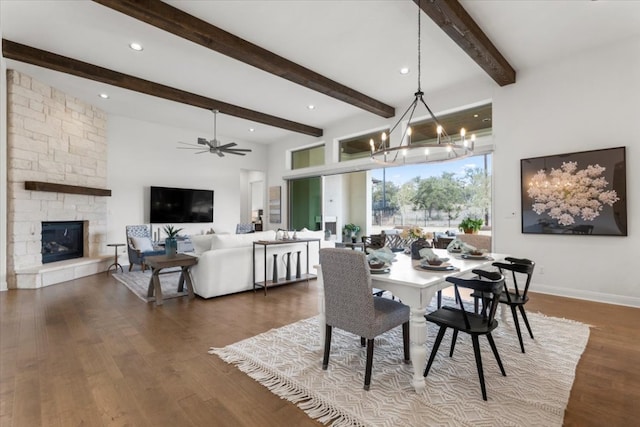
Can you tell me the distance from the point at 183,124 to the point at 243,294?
519cm

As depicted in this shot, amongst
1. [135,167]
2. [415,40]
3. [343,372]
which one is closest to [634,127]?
[415,40]

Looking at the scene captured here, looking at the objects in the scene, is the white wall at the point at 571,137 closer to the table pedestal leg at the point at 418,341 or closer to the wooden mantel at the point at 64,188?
the table pedestal leg at the point at 418,341

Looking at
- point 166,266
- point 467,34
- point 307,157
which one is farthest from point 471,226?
point 307,157

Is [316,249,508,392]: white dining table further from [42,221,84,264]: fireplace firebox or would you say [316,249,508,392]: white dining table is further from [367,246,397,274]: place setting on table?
[42,221,84,264]: fireplace firebox

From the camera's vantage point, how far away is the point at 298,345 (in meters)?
2.83

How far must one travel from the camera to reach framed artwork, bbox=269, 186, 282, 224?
373 inches

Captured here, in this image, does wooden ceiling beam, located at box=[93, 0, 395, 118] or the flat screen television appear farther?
the flat screen television

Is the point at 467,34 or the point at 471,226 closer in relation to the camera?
the point at 467,34

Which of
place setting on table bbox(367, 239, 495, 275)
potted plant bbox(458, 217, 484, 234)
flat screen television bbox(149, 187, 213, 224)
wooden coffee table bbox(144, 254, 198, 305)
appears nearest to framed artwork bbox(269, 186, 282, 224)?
flat screen television bbox(149, 187, 213, 224)

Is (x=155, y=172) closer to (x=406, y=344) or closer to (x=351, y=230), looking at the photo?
(x=351, y=230)

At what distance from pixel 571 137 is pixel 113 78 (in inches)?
270

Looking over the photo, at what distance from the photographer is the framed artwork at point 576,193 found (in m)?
3.99

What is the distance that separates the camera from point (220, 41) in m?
3.68

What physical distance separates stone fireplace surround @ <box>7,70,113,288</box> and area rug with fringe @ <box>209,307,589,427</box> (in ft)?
15.1
